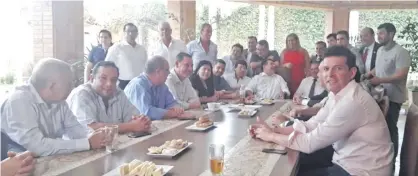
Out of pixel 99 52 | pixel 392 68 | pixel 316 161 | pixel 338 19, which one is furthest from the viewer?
pixel 338 19

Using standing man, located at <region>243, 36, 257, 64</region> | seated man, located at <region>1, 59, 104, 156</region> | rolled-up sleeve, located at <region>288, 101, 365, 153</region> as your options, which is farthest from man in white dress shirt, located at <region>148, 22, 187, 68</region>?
rolled-up sleeve, located at <region>288, 101, 365, 153</region>

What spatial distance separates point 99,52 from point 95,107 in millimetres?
2189

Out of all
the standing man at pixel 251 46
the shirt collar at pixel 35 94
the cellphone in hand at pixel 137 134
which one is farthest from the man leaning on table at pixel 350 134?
the standing man at pixel 251 46

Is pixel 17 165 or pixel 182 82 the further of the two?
pixel 182 82

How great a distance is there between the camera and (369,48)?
182 inches

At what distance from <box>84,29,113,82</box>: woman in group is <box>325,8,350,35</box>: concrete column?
6605 mm

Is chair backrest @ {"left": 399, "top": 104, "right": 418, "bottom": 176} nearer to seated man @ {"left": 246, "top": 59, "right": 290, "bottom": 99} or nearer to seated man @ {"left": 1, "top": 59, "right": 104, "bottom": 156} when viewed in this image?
seated man @ {"left": 1, "top": 59, "right": 104, "bottom": 156}

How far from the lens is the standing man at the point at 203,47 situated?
4.78 meters

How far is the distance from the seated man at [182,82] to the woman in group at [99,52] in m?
1.21

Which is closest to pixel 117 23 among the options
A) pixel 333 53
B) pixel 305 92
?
pixel 305 92

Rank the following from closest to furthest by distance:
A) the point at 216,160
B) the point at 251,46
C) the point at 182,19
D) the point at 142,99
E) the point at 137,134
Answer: the point at 216,160, the point at 137,134, the point at 142,99, the point at 251,46, the point at 182,19

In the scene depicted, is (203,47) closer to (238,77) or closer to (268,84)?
(238,77)

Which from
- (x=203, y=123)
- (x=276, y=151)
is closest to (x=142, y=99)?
(x=203, y=123)

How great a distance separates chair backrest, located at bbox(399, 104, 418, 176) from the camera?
192 cm
